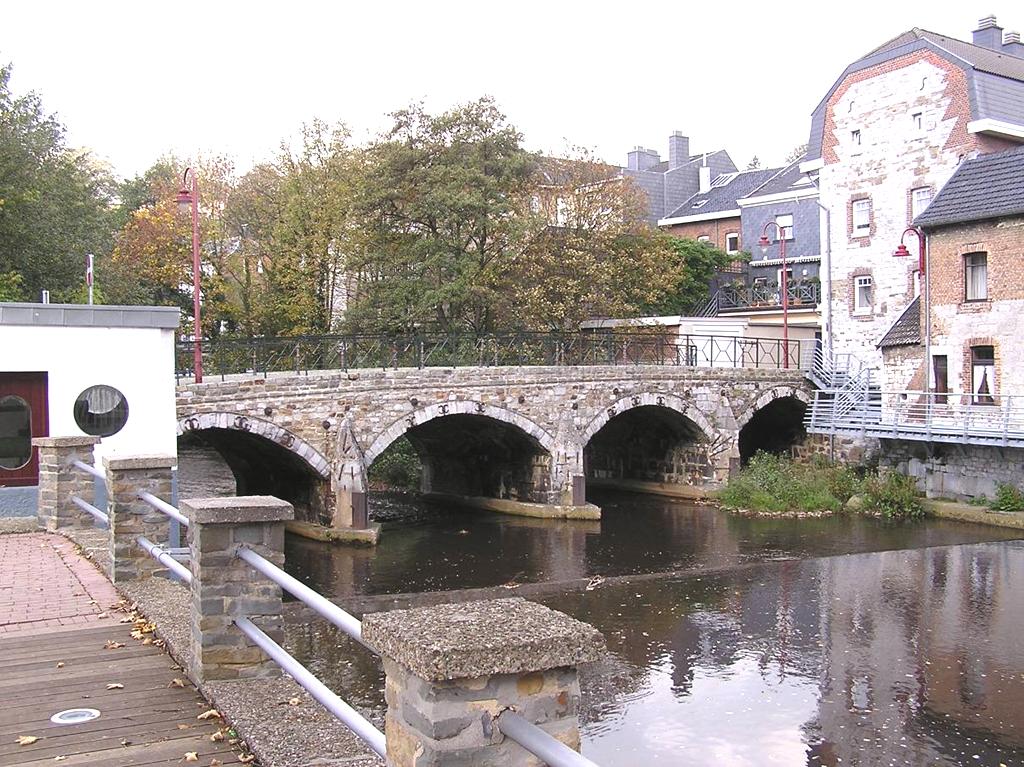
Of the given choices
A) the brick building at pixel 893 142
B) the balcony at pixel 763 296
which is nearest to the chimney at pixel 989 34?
the brick building at pixel 893 142

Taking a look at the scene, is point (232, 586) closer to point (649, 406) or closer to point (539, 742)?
point (539, 742)

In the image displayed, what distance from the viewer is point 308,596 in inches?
171

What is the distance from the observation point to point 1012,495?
2323 cm

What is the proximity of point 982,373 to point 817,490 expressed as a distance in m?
4.82

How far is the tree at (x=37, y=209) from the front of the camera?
2898 centimetres

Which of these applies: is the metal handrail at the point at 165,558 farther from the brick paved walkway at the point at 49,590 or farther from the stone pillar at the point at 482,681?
the stone pillar at the point at 482,681

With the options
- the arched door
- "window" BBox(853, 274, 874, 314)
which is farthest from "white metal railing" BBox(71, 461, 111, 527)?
"window" BBox(853, 274, 874, 314)

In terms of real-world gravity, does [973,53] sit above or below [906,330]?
above

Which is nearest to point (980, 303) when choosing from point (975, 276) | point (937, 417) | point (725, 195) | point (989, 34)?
point (975, 276)

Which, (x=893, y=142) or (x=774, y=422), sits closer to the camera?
(x=893, y=142)

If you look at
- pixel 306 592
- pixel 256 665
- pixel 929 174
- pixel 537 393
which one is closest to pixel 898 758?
pixel 256 665

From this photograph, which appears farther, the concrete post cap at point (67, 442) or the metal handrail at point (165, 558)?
the concrete post cap at point (67, 442)

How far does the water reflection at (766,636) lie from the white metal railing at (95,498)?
2.75 meters

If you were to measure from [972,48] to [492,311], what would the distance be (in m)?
15.5
